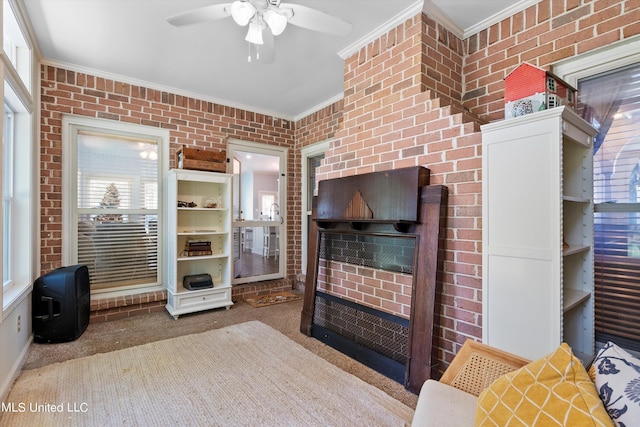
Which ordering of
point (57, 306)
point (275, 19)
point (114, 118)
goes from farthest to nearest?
1. point (114, 118)
2. point (57, 306)
3. point (275, 19)

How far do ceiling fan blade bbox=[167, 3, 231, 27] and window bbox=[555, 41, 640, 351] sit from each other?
7.50ft

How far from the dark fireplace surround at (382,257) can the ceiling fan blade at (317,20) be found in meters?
1.02

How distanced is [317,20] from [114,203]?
121 inches

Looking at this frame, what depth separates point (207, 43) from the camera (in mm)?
2787

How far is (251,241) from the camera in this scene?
4.57 metres

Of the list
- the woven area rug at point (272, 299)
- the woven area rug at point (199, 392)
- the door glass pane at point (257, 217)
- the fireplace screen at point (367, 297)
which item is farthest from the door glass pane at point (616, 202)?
the door glass pane at point (257, 217)

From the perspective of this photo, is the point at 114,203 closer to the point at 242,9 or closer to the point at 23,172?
the point at 23,172

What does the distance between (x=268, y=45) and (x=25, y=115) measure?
2.30m

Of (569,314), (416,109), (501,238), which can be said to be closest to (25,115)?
(416,109)

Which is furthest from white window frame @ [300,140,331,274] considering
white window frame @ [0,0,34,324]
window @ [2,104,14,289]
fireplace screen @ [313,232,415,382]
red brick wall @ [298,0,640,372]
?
window @ [2,104,14,289]

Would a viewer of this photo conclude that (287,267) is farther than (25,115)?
Yes

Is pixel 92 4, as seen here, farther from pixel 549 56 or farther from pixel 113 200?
pixel 549 56

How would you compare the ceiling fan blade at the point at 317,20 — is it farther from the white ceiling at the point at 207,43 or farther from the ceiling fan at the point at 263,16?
the white ceiling at the point at 207,43

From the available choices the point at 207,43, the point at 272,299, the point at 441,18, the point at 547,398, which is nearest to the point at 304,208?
the point at 272,299
